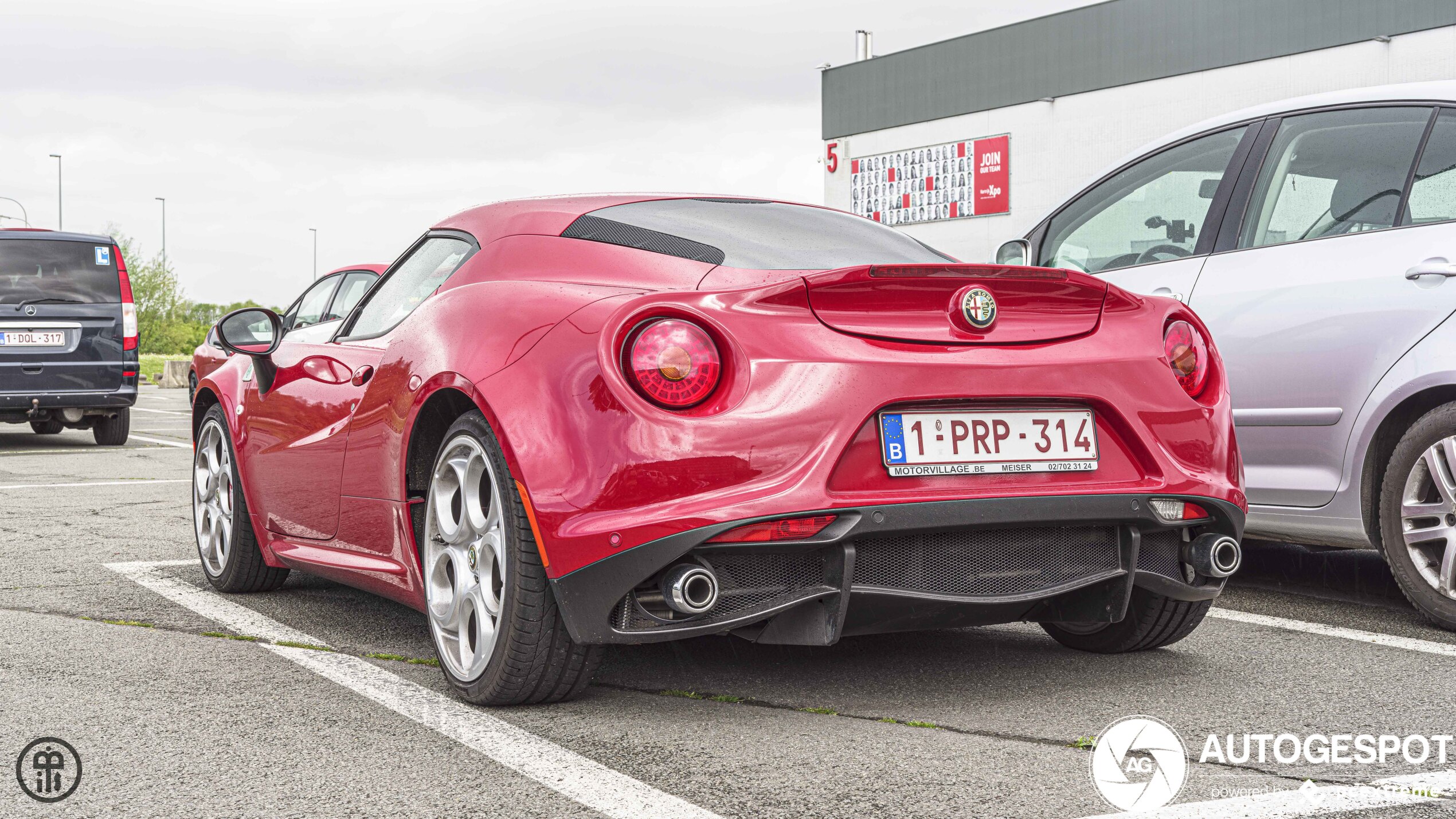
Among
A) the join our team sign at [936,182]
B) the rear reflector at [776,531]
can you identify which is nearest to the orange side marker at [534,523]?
the rear reflector at [776,531]

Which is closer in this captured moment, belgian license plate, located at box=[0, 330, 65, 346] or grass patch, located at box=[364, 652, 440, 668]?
grass patch, located at box=[364, 652, 440, 668]

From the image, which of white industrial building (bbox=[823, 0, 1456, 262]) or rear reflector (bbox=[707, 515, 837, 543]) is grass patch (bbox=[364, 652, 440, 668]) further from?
white industrial building (bbox=[823, 0, 1456, 262])

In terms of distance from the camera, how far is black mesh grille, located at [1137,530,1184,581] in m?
3.32

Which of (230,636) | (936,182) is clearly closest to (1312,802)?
(230,636)

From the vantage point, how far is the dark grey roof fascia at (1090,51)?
32.2 m

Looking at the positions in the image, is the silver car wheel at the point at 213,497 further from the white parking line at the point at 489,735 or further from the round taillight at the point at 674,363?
the round taillight at the point at 674,363

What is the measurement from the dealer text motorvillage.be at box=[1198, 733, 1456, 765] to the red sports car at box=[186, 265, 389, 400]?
2797mm

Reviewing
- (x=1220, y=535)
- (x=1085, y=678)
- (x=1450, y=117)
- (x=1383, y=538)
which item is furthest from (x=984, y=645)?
(x=1450, y=117)

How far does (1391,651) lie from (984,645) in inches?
43.6

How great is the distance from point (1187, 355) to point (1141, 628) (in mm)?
784

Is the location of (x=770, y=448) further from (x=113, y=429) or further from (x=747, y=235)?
(x=113, y=429)

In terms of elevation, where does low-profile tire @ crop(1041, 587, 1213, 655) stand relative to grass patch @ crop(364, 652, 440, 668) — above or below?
above

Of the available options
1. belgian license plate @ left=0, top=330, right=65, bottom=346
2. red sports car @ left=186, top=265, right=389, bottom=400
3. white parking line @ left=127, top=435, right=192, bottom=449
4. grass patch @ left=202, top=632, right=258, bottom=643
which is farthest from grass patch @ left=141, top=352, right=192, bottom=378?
grass patch @ left=202, top=632, right=258, bottom=643

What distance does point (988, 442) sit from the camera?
10.2 ft
